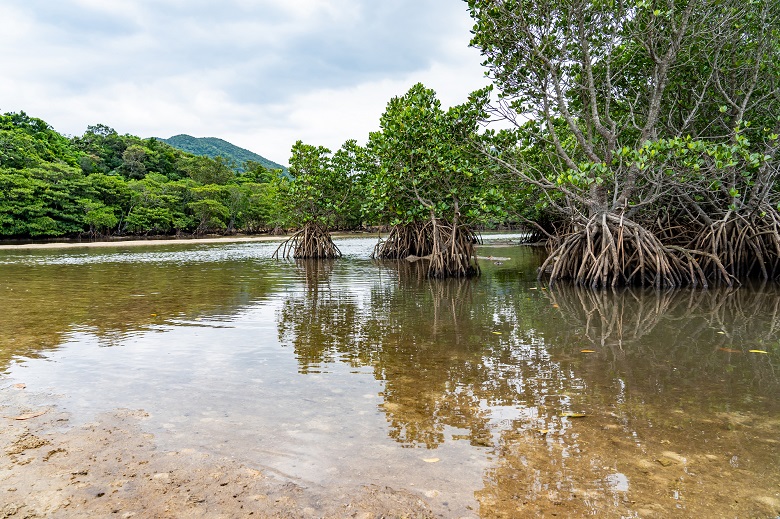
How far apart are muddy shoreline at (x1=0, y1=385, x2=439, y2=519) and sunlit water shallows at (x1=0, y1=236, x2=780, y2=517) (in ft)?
0.41

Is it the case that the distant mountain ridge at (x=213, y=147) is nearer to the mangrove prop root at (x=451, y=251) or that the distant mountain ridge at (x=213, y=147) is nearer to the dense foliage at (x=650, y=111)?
Result: the mangrove prop root at (x=451, y=251)

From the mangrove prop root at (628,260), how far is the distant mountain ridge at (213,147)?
13826 cm

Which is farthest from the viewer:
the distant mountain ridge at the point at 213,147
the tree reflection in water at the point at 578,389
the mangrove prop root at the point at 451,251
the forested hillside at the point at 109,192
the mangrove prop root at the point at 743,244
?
the distant mountain ridge at the point at 213,147

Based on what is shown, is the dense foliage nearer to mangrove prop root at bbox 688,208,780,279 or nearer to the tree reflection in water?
mangrove prop root at bbox 688,208,780,279

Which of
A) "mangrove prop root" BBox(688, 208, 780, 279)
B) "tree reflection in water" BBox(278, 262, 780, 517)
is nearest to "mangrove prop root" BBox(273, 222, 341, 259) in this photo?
"tree reflection in water" BBox(278, 262, 780, 517)

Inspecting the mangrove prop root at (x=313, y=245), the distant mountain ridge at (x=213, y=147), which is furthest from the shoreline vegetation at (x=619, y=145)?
the distant mountain ridge at (x=213, y=147)

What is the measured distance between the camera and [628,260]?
1040 cm

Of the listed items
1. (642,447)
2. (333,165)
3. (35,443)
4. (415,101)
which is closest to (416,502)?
(642,447)

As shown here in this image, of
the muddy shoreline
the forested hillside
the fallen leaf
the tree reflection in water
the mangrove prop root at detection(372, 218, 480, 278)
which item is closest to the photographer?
the muddy shoreline

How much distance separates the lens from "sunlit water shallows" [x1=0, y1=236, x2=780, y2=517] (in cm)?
246

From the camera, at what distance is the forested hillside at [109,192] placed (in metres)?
35.8

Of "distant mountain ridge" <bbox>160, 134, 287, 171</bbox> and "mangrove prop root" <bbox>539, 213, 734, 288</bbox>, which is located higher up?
"distant mountain ridge" <bbox>160, 134, 287, 171</bbox>

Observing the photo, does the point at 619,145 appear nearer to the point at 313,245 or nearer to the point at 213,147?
the point at 313,245

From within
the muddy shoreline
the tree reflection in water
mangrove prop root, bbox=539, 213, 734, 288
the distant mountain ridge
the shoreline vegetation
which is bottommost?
the tree reflection in water
